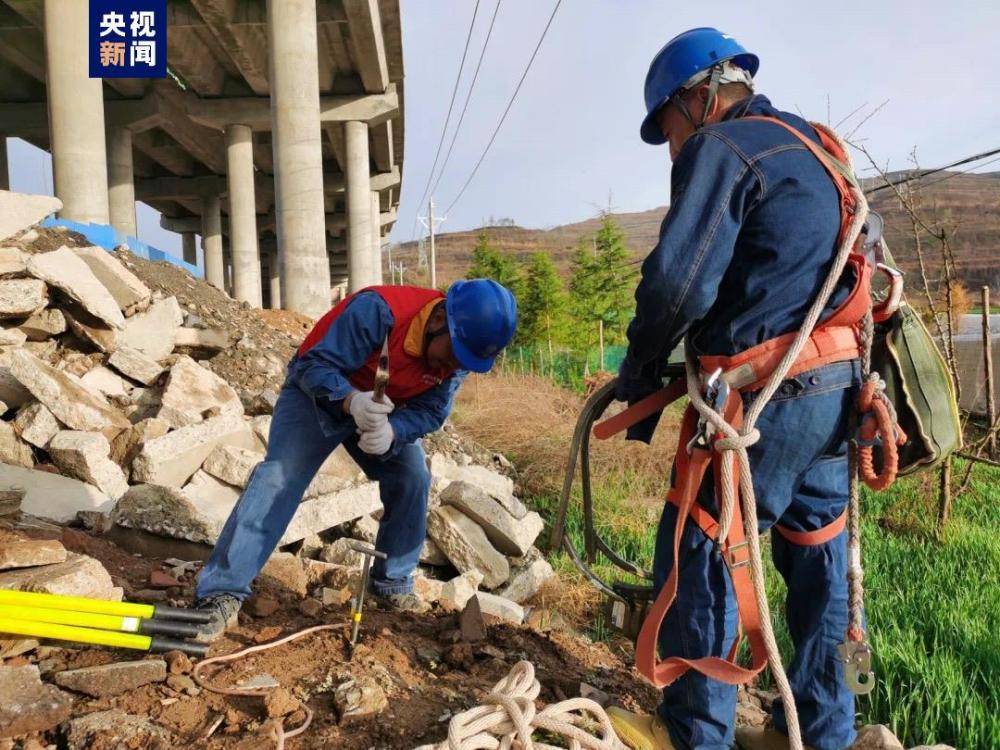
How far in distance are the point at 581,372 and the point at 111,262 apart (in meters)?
10.3

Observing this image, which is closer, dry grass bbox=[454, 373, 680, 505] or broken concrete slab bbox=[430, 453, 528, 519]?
broken concrete slab bbox=[430, 453, 528, 519]

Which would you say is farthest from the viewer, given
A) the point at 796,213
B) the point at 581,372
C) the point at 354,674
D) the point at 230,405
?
the point at 581,372

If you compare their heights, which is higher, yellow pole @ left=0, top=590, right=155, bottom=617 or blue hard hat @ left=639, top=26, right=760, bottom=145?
blue hard hat @ left=639, top=26, right=760, bottom=145

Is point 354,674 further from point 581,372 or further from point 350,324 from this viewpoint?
point 581,372

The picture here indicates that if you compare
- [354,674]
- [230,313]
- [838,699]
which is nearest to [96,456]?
[354,674]

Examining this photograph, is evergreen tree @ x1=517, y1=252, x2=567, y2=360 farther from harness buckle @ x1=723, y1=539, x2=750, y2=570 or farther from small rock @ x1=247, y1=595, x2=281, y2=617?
harness buckle @ x1=723, y1=539, x2=750, y2=570

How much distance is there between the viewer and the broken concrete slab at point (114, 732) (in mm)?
2070

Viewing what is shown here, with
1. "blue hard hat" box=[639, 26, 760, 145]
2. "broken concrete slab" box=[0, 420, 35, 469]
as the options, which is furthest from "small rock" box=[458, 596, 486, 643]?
"broken concrete slab" box=[0, 420, 35, 469]

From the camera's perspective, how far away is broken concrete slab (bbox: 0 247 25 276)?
219 inches

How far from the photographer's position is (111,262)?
22.3ft

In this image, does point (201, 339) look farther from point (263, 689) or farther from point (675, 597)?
point (675, 597)

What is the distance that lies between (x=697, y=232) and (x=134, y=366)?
5324 millimetres

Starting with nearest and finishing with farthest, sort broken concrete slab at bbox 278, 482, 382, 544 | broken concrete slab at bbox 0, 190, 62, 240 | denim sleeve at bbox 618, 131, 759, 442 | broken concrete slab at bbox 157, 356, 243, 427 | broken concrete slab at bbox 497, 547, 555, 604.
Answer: denim sleeve at bbox 618, 131, 759, 442
broken concrete slab at bbox 278, 482, 382, 544
broken concrete slab at bbox 497, 547, 555, 604
broken concrete slab at bbox 157, 356, 243, 427
broken concrete slab at bbox 0, 190, 62, 240

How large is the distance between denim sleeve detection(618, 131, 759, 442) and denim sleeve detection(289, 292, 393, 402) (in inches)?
53.9
